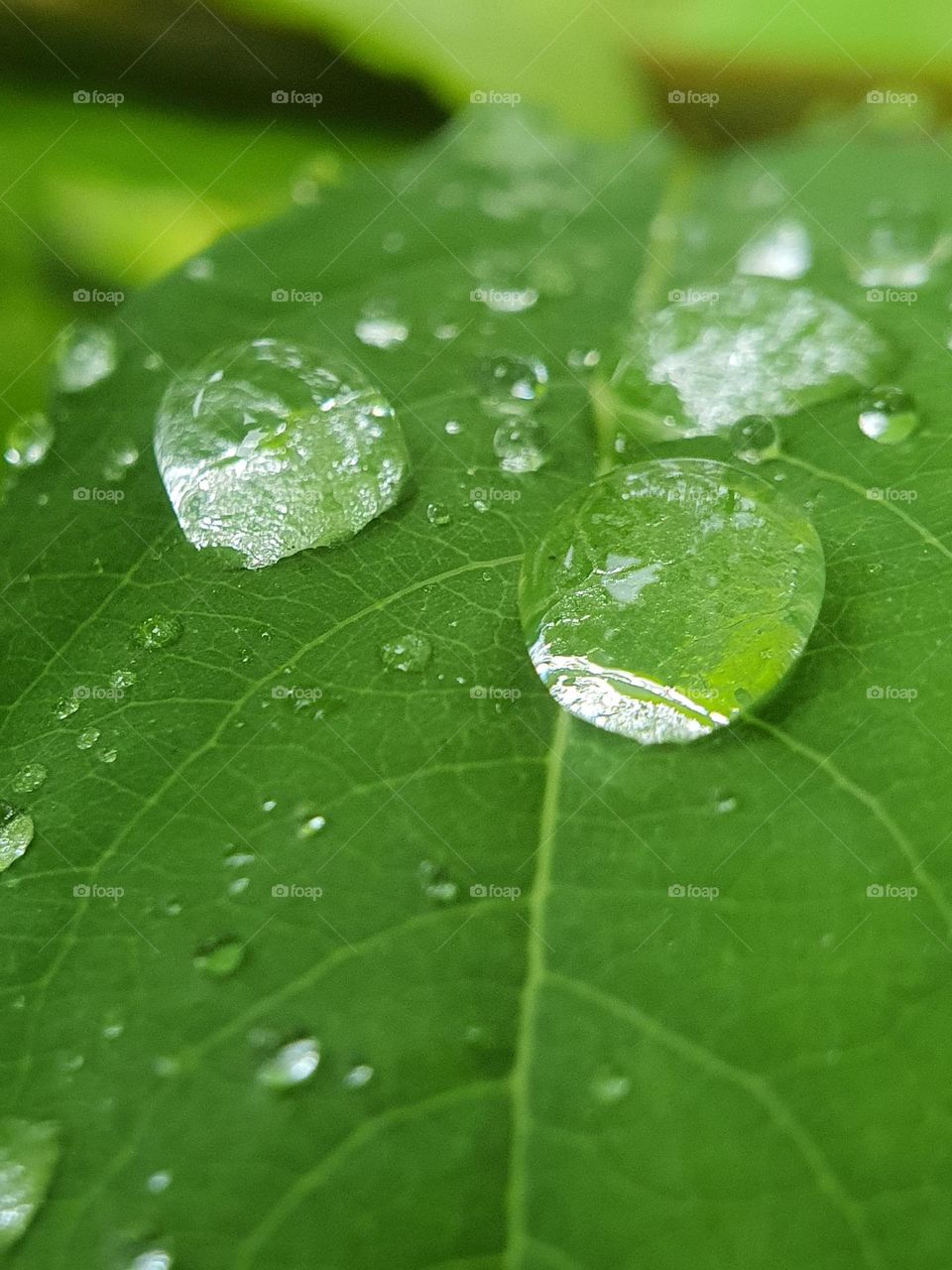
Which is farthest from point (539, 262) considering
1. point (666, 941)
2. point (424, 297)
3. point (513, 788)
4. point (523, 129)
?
point (666, 941)

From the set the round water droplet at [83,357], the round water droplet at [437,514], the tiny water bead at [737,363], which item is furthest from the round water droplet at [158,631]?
the tiny water bead at [737,363]

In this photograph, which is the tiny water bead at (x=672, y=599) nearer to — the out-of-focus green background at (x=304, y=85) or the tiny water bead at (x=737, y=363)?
the tiny water bead at (x=737, y=363)

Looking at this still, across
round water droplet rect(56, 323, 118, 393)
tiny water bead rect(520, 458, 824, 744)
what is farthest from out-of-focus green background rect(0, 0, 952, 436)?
tiny water bead rect(520, 458, 824, 744)

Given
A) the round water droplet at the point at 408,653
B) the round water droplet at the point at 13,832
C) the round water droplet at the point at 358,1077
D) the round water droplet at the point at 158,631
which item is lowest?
the round water droplet at the point at 358,1077

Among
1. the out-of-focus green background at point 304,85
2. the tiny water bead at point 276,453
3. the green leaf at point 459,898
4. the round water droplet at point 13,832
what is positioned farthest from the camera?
the out-of-focus green background at point 304,85

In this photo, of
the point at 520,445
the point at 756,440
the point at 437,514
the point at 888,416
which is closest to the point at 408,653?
the point at 437,514

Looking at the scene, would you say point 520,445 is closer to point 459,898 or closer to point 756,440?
point 756,440
